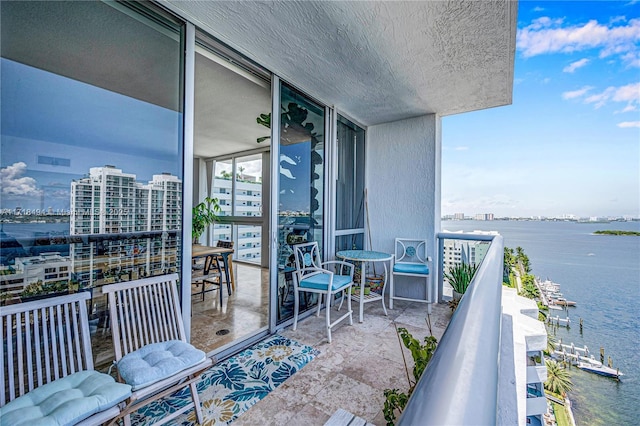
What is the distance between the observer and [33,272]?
4.82 feet

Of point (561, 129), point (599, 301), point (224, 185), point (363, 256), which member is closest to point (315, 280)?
point (363, 256)

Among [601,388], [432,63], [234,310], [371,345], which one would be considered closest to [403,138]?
[432,63]

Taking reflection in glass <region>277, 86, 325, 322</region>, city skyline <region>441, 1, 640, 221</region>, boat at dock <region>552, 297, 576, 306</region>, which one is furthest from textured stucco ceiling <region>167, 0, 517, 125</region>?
boat at dock <region>552, 297, 576, 306</region>

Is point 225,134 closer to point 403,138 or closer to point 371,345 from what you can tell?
point 403,138

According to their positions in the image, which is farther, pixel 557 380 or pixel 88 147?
pixel 557 380

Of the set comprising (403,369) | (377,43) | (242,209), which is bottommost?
(403,369)

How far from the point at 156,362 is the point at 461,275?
3.65 m

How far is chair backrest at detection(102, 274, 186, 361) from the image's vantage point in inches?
64.2

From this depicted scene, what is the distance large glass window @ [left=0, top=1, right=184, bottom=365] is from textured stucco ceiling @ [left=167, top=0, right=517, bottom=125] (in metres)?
0.52

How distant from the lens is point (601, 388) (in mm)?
7441

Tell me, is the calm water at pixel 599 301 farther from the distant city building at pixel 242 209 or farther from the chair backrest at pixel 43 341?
the chair backrest at pixel 43 341

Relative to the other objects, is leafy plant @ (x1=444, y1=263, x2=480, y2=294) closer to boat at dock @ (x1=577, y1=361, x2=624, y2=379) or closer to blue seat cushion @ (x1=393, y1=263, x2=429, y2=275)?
blue seat cushion @ (x1=393, y1=263, x2=429, y2=275)

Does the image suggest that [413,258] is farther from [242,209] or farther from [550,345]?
[550,345]

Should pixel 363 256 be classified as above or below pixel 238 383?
above
